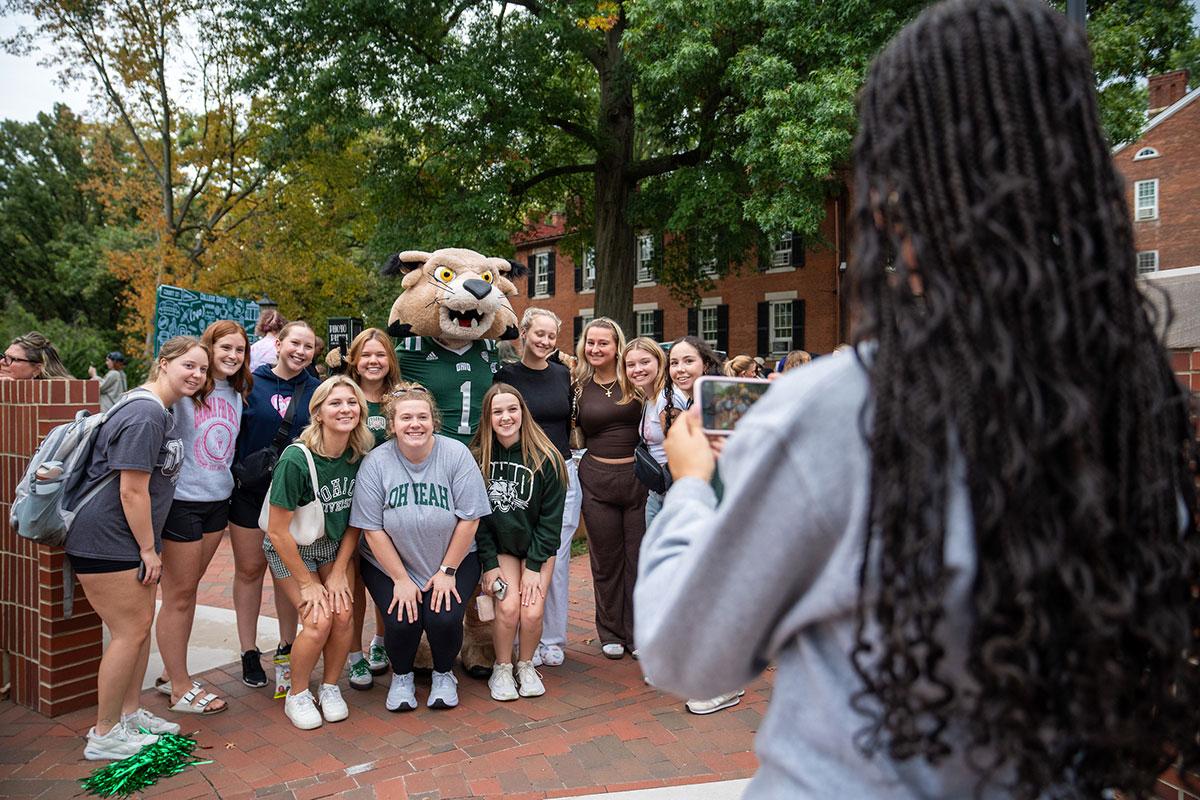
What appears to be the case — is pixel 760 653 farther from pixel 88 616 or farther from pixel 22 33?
pixel 22 33

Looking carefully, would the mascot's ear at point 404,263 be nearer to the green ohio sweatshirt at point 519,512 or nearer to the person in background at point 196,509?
the person in background at point 196,509

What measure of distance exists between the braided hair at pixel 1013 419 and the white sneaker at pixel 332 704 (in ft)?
12.1

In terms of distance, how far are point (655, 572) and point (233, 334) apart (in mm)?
3859

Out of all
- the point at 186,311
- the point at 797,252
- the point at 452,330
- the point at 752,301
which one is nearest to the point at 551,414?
the point at 452,330

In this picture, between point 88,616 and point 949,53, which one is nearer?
point 949,53

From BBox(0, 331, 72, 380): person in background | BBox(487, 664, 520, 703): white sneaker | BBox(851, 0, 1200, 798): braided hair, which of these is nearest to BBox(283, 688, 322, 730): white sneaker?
BBox(487, 664, 520, 703): white sneaker

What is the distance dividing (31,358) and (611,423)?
4122 mm

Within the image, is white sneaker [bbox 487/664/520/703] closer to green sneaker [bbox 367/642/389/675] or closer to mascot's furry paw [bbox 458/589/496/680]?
mascot's furry paw [bbox 458/589/496/680]

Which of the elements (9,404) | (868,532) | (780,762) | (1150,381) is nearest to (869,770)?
(780,762)

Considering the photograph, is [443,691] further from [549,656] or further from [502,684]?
[549,656]

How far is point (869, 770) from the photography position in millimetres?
998

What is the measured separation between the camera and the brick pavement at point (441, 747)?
11.3 ft

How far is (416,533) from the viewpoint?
435 centimetres

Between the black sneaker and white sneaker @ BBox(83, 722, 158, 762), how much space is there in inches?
33.2
